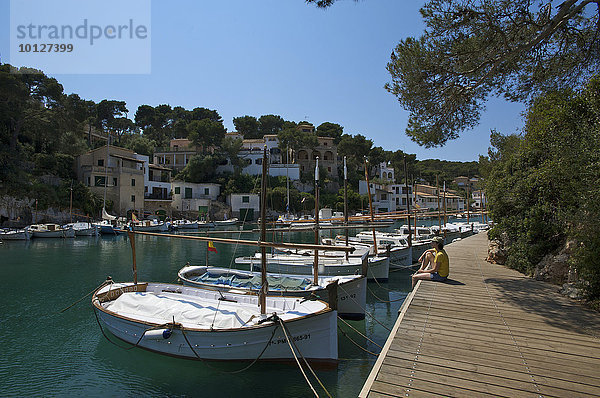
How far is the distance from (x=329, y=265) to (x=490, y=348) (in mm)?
11820

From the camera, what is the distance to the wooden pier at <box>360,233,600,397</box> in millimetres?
3775

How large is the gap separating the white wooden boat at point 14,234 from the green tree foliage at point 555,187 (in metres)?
40.5

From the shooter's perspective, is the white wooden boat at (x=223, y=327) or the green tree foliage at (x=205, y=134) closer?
the white wooden boat at (x=223, y=327)

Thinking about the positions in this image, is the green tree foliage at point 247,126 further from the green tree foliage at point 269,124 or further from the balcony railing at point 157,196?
the balcony railing at point 157,196

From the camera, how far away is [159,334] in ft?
26.4

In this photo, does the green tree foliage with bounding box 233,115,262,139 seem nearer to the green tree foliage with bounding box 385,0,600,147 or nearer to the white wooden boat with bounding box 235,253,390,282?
the white wooden boat with bounding box 235,253,390,282

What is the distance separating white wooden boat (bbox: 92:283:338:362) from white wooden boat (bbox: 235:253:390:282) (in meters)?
6.85

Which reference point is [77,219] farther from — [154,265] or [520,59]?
[520,59]

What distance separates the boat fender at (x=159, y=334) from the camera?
7980mm

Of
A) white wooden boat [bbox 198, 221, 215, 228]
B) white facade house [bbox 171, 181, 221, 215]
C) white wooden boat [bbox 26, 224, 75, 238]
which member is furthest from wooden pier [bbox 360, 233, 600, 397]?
Result: white facade house [bbox 171, 181, 221, 215]

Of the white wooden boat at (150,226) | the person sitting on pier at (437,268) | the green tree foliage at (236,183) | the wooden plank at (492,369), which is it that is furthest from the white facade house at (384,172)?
the wooden plank at (492,369)

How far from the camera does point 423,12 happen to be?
9.13 m

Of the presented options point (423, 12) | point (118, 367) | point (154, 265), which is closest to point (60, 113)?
point (154, 265)

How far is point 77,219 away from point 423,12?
4758cm
